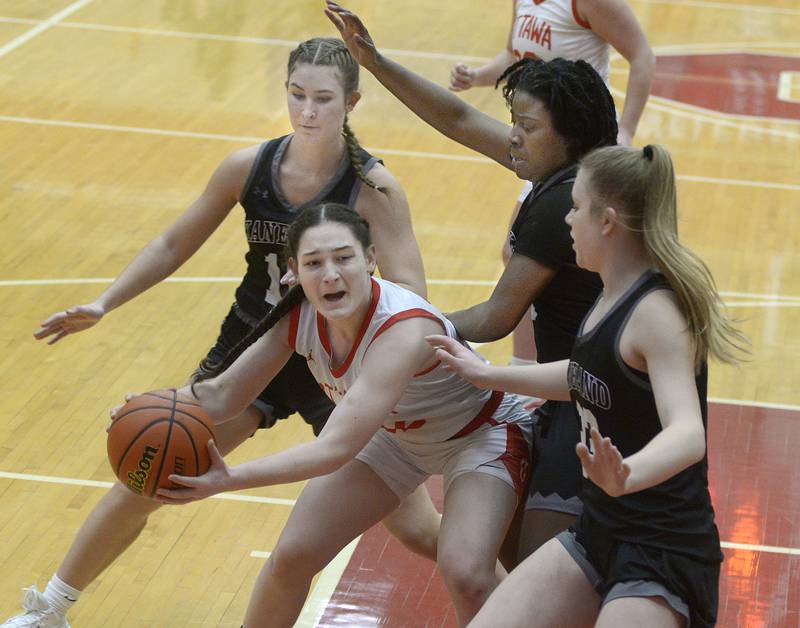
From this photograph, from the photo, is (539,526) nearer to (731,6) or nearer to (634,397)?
(634,397)

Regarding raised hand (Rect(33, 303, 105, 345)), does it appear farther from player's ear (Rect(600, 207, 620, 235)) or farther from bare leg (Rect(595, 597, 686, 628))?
bare leg (Rect(595, 597, 686, 628))

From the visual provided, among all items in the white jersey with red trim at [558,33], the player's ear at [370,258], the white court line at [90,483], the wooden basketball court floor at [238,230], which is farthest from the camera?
the white jersey with red trim at [558,33]

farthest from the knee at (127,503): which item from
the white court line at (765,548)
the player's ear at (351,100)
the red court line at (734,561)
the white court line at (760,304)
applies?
the white court line at (760,304)

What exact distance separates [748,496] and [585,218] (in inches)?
112

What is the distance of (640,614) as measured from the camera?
10.4 feet

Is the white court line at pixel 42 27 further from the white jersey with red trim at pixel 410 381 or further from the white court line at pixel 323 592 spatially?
the white jersey with red trim at pixel 410 381

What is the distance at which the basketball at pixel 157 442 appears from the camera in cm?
362

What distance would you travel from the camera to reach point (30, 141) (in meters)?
10.1

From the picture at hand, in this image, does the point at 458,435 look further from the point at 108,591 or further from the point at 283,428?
the point at 283,428

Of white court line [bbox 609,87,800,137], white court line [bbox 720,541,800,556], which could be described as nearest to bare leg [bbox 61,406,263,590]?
white court line [bbox 720,541,800,556]

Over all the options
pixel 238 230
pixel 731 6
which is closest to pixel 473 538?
pixel 238 230

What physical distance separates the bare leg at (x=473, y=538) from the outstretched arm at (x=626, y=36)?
9.74ft

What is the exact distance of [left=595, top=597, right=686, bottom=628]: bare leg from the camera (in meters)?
3.16

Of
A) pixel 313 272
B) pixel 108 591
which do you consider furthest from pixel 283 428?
pixel 313 272
